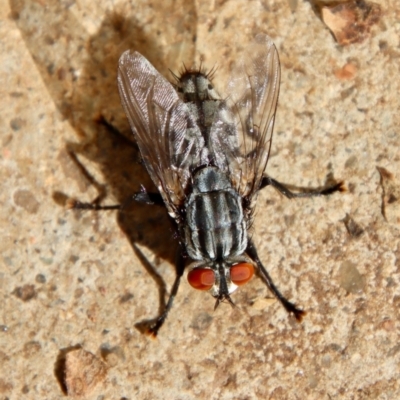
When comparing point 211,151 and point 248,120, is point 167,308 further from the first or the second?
point 248,120

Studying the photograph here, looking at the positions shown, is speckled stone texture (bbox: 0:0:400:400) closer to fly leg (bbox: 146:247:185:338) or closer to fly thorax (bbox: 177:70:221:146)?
fly leg (bbox: 146:247:185:338)

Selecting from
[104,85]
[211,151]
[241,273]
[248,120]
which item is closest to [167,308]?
[241,273]

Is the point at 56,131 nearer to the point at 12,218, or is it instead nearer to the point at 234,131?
the point at 12,218

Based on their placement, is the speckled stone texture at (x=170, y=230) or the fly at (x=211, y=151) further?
the speckled stone texture at (x=170, y=230)

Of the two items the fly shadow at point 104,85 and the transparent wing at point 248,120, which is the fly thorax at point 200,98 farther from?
the fly shadow at point 104,85

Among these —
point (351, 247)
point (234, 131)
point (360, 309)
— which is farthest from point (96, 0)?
point (360, 309)

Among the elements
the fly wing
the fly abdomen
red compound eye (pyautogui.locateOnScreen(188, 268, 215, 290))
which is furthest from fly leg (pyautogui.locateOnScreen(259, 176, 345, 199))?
red compound eye (pyautogui.locateOnScreen(188, 268, 215, 290))

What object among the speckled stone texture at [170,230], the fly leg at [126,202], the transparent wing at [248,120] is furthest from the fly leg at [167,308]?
the transparent wing at [248,120]
